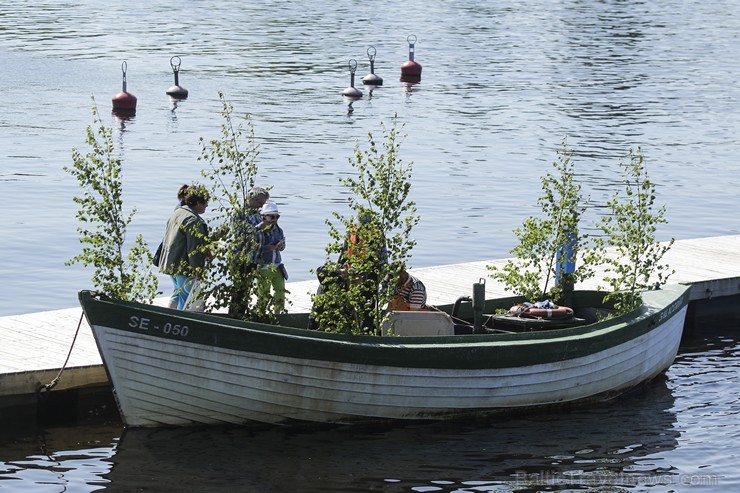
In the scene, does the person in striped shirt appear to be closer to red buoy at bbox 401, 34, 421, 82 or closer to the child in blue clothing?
the child in blue clothing

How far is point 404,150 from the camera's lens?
3559cm

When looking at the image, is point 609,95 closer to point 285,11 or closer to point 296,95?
point 296,95

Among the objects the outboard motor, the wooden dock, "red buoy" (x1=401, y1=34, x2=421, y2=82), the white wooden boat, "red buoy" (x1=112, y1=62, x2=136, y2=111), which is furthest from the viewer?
"red buoy" (x1=401, y1=34, x2=421, y2=82)

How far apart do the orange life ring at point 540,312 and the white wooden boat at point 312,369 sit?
605mm

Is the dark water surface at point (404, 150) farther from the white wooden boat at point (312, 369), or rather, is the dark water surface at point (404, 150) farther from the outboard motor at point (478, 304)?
the outboard motor at point (478, 304)

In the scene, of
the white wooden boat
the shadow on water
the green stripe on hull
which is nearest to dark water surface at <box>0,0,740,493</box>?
the shadow on water

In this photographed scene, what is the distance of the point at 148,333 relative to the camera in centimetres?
1312

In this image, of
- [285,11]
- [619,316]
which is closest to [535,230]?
[619,316]

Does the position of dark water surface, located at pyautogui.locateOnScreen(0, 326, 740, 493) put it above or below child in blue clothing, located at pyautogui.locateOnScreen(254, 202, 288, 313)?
below

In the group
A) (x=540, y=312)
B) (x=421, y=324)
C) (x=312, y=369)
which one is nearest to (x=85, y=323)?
(x=312, y=369)

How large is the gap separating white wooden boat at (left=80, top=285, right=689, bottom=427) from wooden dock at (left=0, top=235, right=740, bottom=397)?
105cm

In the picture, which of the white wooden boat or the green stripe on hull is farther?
the white wooden boat

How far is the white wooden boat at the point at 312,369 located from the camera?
13.2 meters

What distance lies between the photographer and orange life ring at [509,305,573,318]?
1556cm
